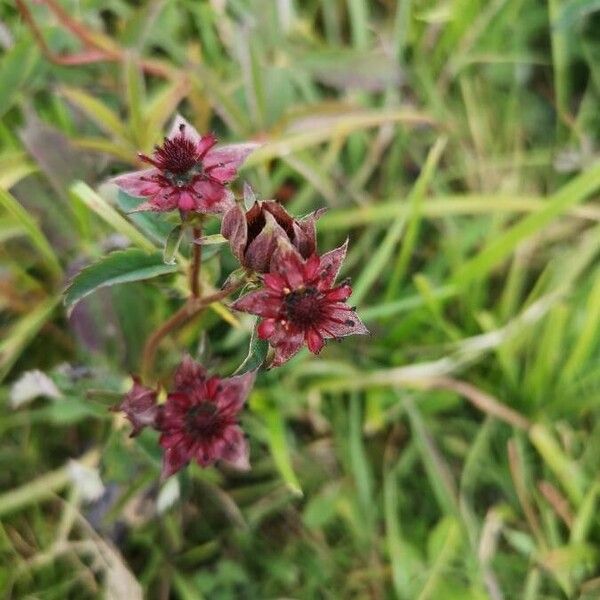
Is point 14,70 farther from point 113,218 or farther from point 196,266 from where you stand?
point 196,266

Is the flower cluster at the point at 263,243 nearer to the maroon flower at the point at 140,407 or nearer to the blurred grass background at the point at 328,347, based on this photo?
the maroon flower at the point at 140,407

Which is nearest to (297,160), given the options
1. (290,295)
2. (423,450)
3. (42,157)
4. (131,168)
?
(131,168)

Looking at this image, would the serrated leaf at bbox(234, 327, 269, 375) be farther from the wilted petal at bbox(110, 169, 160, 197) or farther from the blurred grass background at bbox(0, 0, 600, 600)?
the blurred grass background at bbox(0, 0, 600, 600)

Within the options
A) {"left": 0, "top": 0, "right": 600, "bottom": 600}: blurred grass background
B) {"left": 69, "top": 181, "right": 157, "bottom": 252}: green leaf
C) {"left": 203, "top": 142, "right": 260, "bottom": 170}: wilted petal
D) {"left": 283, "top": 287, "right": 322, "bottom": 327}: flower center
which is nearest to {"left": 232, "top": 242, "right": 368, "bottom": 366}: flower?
{"left": 283, "top": 287, "right": 322, "bottom": 327}: flower center

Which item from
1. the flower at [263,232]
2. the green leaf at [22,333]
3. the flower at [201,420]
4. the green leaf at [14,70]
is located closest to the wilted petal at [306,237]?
the flower at [263,232]

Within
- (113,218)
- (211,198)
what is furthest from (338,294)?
(113,218)

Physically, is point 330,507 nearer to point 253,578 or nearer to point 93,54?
point 253,578
